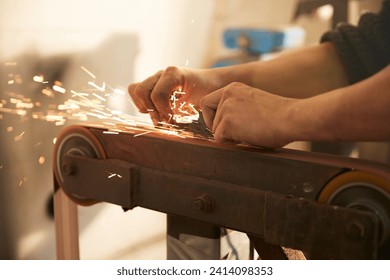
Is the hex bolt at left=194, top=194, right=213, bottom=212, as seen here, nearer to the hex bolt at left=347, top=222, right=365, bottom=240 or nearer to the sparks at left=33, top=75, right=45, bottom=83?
the hex bolt at left=347, top=222, right=365, bottom=240

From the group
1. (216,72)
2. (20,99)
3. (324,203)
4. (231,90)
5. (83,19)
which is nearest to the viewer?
(324,203)

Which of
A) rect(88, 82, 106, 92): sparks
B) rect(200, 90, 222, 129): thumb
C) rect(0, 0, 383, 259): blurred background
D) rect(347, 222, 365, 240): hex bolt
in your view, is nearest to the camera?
rect(347, 222, 365, 240): hex bolt

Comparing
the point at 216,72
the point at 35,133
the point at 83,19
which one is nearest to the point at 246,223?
the point at 216,72

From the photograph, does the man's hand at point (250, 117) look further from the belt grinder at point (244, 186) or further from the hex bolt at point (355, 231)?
the hex bolt at point (355, 231)

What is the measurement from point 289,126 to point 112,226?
103 centimetres

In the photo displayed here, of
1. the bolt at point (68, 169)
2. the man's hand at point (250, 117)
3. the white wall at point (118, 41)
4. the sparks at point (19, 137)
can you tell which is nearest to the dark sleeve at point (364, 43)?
the man's hand at point (250, 117)

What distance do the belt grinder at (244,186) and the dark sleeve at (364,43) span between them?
317 millimetres

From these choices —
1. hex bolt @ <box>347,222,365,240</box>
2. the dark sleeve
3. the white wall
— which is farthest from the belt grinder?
the white wall

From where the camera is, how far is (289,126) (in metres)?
0.74

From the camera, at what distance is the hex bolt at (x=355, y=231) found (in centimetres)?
62

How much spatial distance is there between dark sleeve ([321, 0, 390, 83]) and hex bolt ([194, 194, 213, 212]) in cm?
43

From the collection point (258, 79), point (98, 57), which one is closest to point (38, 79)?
point (98, 57)

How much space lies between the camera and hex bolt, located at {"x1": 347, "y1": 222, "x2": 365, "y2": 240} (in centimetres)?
62
